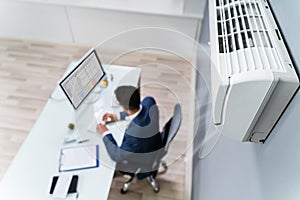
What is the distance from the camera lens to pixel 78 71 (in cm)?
181

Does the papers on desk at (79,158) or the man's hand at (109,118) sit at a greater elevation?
the man's hand at (109,118)

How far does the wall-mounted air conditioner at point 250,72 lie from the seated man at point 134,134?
88 cm

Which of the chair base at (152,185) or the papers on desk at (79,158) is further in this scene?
the chair base at (152,185)

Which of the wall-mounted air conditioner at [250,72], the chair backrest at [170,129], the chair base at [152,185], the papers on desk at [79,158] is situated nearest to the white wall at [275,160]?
the wall-mounted air conditioner at [250,72]

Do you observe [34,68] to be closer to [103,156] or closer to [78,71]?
[78,71]

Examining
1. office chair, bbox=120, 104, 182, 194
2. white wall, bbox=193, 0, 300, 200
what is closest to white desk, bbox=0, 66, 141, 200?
office chair, bbox=120, 104, 182, 194

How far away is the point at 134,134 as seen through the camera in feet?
5.73

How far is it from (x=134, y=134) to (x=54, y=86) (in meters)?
1.54

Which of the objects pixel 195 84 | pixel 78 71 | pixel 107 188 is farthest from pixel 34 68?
pixel 107 188

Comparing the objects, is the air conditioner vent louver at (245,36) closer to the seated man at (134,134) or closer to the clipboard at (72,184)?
the seated man at (134,134)

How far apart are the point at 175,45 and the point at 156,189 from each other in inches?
64.9

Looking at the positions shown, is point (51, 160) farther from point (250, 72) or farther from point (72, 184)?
point (250, 72)

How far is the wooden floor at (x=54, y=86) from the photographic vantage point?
7.51 ft

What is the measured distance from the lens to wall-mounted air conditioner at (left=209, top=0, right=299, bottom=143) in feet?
2.52
